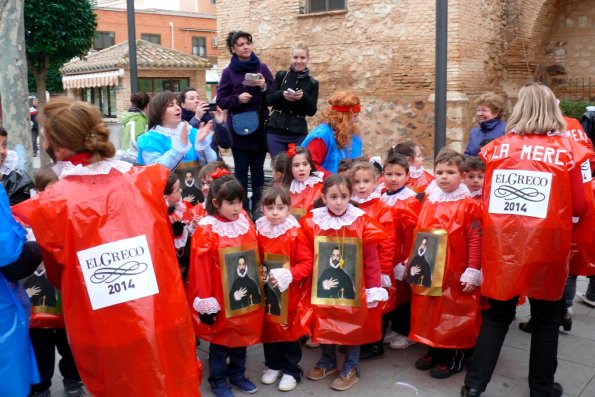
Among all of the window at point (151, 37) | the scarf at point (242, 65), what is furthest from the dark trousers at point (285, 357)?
the window at point (151, 37)

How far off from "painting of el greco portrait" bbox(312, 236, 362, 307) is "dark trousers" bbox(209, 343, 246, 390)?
63cm

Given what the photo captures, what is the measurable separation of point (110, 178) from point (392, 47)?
35.1ft

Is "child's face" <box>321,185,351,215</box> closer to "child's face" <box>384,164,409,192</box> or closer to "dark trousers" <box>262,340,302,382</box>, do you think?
"child's face" <box>384,164,409,192</box>

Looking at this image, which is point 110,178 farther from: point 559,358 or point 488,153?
point 559,358

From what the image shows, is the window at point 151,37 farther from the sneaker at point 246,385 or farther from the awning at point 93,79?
the sneaker at point 246,385

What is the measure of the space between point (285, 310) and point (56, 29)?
1320 centimetres

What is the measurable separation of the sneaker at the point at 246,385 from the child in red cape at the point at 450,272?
3.62 ft

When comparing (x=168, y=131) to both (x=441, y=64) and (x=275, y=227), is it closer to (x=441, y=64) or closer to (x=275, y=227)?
(x=275, y=227)

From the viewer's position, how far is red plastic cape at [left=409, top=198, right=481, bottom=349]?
12.7ft

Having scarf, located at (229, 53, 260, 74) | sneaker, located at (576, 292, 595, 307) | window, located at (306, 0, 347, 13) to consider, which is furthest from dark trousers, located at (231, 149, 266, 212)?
window, located at (306, 0, 347, 13)

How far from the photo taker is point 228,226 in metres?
3.74

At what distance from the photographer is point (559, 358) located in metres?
4.25

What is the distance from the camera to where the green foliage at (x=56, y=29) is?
46.8 ft

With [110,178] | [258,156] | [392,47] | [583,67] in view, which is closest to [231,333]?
[110,178]
